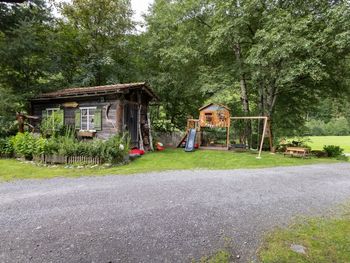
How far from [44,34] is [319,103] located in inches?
717

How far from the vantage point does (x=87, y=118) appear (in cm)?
1323

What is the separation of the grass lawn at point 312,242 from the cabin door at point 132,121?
10297 mm

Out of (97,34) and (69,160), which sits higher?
(97,34)

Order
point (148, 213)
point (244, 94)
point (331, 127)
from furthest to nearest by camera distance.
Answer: point (331, 127), point (244, 94), point (148, 213)

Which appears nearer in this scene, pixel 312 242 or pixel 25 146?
pixel 312 242

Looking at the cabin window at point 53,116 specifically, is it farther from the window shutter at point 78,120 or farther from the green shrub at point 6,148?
the green shrub at point 6,148

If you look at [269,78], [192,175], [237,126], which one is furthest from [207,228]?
[237,126]

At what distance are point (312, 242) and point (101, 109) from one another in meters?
11.2

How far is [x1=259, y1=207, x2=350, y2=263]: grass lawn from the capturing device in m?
3.05

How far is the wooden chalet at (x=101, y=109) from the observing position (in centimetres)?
1247

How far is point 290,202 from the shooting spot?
17.3 ft

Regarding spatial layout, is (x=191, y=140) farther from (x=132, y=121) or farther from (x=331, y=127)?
(x=331, y=127)

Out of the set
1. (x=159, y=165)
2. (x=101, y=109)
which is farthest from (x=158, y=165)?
(x=101, y=109)

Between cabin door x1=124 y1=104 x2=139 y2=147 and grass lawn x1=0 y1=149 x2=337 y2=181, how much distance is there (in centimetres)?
235
